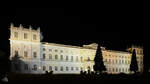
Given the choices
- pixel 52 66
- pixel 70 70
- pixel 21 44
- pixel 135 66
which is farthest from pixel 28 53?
pixel 135 66

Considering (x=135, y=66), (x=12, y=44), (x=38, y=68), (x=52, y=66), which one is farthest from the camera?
(x=135, y=66)

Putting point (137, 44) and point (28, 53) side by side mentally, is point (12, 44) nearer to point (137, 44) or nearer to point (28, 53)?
point (28, 53)

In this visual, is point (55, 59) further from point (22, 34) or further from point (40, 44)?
point (22, 34)

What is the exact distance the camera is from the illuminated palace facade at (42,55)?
62375 mm

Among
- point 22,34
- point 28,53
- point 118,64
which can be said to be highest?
point 22,34

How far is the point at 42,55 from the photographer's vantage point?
68.9m

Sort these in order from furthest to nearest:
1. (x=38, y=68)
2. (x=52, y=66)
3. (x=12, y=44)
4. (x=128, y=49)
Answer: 1. (x=128, y=49)
2. (x=52, y=66)
3. (x=38, y=68)
4. (x=12, y=44)

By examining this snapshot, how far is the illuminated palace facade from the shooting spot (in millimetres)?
62375

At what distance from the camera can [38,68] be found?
67.1 meters

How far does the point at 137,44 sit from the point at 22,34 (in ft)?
198

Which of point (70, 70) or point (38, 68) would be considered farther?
point (70, 70)

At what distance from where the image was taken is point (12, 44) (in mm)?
61500

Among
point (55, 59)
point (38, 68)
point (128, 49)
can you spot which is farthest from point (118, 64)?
point (38, 68)

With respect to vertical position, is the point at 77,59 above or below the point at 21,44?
below
